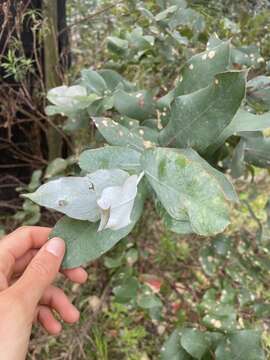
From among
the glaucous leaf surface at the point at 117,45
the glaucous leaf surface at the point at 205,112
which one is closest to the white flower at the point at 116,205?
the glaucous leaf surface at the point at 205,112

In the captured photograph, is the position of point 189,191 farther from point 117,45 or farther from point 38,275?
point 117,45

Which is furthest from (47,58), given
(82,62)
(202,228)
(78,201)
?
(202,228)

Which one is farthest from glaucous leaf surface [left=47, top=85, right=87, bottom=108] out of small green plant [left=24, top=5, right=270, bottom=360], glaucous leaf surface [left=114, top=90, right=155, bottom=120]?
glaucous leaf surface [left=114, top=90, right=155, bottom=120]

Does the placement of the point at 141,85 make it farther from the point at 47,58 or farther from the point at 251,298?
the point at 251,298

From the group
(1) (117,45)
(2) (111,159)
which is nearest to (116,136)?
(2) (111,159)

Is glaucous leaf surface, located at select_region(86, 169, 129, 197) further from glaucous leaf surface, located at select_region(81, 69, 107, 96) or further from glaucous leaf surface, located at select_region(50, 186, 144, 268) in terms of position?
glaucous leaf surface, located at select_region(81, 69, 107, 96)

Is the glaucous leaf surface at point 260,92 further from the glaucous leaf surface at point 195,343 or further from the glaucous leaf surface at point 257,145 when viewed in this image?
the glaucous leaf surface at point 195,343

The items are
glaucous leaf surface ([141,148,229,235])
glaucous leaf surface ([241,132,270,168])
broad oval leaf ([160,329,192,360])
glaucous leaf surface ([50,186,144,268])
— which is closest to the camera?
glaucous leaf surface ([141,148,229,235])
